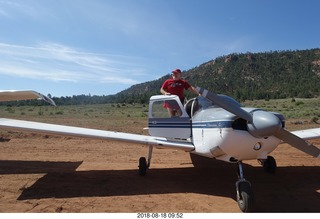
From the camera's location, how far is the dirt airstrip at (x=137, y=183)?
546 cm

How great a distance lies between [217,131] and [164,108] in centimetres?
250

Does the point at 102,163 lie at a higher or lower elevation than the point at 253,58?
lower

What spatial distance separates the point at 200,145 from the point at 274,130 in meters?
2.10

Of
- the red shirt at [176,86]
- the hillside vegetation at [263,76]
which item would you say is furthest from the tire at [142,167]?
the hillside vegetation at [263,76]

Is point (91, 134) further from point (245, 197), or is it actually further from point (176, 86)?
point (245, 197)

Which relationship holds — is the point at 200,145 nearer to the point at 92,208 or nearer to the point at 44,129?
the point at 92,208

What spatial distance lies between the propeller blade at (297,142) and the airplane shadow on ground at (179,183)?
109 cm

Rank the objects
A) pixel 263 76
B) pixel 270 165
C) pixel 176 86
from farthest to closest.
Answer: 1. pixel 263 76
2. pixel 176 86
3. pixel 270 165

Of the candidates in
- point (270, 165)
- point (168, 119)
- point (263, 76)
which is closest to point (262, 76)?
point (263, 76)

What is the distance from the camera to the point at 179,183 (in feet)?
23.1

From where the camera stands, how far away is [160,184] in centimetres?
697

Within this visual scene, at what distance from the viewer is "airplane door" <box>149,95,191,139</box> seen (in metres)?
7.30

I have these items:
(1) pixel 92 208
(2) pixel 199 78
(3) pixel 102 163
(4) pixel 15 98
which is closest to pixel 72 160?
(3) pixel 102 163

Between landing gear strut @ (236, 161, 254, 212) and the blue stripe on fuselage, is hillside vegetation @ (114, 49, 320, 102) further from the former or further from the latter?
landing gear strut @ (236, 161, 254, 212)
